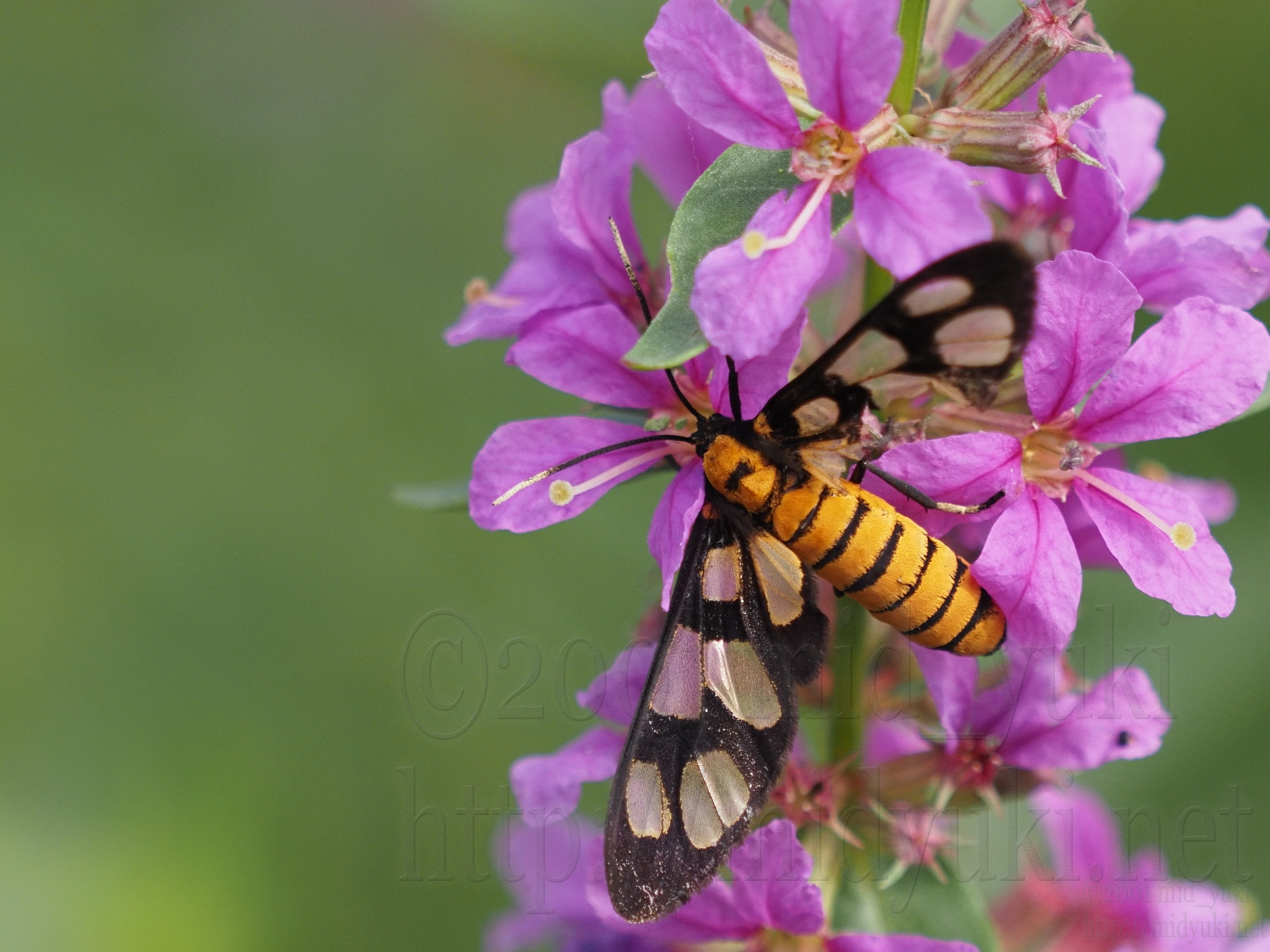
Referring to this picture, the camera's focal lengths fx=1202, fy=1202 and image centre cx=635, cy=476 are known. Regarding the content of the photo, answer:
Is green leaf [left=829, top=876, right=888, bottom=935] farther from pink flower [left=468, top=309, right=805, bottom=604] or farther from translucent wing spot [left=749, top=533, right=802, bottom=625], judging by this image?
pink flower [left=468, top=309, right=805, bottom=604]

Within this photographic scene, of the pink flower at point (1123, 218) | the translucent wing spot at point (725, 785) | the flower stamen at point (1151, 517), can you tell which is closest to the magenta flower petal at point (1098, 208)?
the pink flower at point (1123, 218)

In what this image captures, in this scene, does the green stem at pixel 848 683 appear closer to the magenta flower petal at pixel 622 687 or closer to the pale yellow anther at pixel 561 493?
the magenta flower petal at pixel 622 687

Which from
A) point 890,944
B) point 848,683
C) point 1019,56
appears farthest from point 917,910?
point 1019,56

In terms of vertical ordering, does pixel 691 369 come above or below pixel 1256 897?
above

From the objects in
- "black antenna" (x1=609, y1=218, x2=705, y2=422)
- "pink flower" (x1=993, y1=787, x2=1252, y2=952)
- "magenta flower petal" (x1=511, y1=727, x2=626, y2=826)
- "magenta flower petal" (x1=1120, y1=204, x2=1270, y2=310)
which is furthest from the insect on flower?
"pink flower" (x1=993, y1=787, x2=1252, y2=952)

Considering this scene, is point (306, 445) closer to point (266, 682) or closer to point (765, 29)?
point (266, 682)

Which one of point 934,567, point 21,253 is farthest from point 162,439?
point 934,567
